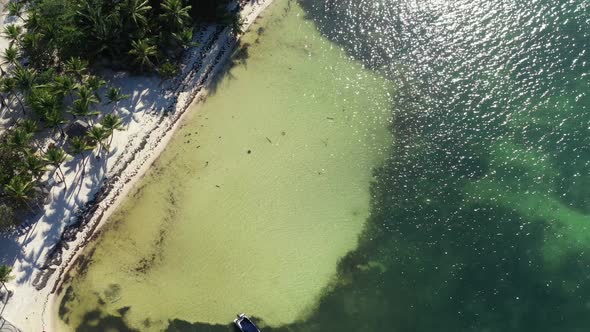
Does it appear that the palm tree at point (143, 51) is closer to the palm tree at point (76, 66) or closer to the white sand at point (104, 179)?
the white sand at point (104, 179)

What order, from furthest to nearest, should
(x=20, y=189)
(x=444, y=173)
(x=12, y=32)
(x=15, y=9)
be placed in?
(x=15, y=9), (x=444, y=173), (x=12, y=32), (x=20, y=189)

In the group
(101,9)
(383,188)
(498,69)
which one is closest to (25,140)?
(101,9)

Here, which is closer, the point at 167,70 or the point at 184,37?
the point at 167,70

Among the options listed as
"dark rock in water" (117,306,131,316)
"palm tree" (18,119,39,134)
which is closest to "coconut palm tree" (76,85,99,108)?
"palm tree" (18,119,39,134)

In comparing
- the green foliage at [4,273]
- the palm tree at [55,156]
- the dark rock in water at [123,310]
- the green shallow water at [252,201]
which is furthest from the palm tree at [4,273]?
the palm tree at [55,156]

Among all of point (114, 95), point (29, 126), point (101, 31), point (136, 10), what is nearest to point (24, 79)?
point (29, 126)

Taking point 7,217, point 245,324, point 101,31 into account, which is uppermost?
point 101,31

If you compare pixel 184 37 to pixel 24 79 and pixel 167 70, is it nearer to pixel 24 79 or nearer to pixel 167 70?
pixel 167 70

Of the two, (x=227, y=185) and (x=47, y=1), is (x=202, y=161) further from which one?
(x=47, y=1)
